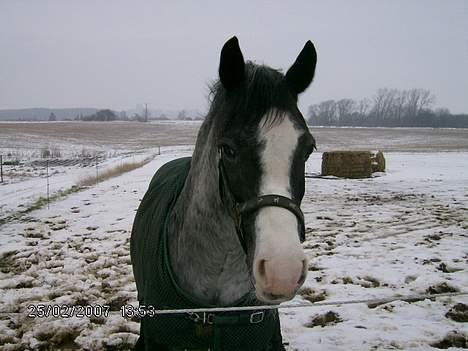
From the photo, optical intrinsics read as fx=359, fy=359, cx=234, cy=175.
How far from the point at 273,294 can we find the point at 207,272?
25.8 inches

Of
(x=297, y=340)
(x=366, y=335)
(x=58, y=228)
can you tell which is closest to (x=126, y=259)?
(x=58, y=228)

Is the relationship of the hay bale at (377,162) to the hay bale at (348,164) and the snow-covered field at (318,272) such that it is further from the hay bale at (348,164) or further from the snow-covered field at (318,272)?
the snow-covered field at (318,272)

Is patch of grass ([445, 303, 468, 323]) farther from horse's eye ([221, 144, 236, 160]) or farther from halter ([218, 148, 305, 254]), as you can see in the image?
horse's eye ([221, 144, 236, 160])

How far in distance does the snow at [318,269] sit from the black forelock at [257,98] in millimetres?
1843

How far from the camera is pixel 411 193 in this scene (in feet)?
37.2

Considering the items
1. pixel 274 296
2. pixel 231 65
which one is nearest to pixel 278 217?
pixel 274 296

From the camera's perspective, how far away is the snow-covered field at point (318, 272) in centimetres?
334

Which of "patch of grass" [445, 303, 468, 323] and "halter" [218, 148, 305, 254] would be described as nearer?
"halter" [218, 148, 305, 254]

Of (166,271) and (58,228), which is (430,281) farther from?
(58,228)

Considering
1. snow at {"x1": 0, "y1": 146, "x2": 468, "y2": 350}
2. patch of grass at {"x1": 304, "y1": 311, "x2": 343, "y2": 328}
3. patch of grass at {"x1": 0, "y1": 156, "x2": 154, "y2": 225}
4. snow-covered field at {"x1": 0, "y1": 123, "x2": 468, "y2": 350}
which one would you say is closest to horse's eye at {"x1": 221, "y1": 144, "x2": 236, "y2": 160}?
snow at {"x1": 0, "y1": 146, "x2": 468, "y2": 350}

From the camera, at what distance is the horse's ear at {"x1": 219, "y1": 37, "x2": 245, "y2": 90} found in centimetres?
162

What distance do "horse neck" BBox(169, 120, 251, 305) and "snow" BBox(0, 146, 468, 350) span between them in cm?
116

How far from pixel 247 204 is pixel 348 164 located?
14.5 m

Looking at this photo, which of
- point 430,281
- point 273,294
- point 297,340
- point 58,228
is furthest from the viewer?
point 58,228
